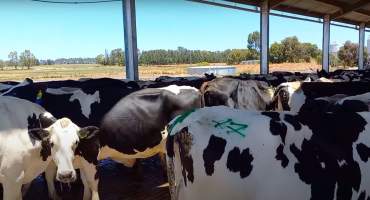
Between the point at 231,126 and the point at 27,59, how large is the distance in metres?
37.1

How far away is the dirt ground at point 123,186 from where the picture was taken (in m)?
5.86

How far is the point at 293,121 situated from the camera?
9.12ft

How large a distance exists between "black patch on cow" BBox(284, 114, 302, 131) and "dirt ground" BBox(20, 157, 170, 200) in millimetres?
3218

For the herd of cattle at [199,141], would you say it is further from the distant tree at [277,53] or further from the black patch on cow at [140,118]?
the distant tree at [277,53]

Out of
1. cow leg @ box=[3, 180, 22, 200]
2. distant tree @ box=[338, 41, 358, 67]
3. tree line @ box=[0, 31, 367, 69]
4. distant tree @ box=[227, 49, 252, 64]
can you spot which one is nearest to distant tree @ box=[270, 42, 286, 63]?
tree line @ box=[0, 31, 367, 69]

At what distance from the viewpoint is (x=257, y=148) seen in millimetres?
2656

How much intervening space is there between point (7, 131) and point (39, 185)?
7.41ft

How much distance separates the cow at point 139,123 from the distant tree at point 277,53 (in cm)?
5035

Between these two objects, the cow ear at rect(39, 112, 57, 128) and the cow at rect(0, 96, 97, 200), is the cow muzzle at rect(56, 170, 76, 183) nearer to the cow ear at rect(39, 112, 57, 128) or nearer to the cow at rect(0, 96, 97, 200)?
the cow at rect(0, 96, 97, 200)

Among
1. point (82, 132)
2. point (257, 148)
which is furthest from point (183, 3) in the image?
point (257, 148)

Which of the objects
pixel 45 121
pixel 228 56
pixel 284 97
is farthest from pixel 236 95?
pixel 228 56

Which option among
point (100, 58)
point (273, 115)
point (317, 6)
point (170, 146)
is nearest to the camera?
point (273, 115)

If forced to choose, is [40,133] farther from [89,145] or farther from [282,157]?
[282,157]

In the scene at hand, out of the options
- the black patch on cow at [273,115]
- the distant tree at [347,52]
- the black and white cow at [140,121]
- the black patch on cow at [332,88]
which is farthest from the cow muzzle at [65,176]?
the distant tree at [347,52]
